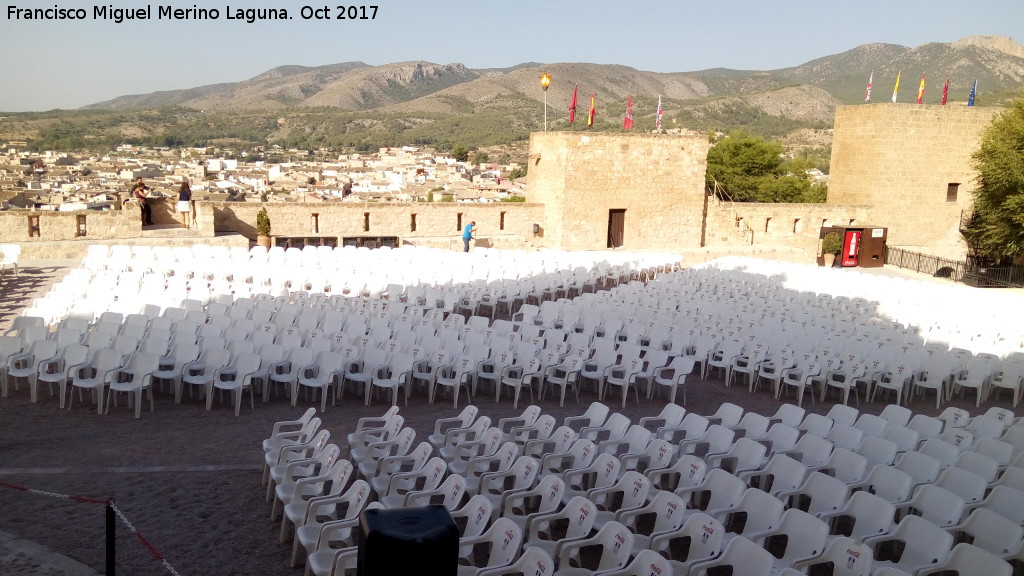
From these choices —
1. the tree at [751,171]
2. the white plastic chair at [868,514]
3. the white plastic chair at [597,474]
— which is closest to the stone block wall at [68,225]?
the white plastic chair at [597,474]

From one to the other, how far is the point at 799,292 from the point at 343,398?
30.7 feet

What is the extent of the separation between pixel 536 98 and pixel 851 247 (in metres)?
88.3

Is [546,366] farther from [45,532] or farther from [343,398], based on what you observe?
[45,532]

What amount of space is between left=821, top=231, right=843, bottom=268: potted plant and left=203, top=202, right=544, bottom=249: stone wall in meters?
9.30

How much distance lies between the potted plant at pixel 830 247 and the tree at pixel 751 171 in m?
18.9

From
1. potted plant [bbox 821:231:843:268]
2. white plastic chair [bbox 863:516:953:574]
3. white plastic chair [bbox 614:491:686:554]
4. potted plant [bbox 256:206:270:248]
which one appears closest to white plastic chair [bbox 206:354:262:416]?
white plastic chair [bbox 614:491:686:554]

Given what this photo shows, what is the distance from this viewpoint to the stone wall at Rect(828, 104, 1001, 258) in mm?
28609

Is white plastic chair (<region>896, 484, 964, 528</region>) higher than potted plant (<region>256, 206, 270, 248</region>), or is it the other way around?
potted plant (<region>256, 206, 270, 248</region>)

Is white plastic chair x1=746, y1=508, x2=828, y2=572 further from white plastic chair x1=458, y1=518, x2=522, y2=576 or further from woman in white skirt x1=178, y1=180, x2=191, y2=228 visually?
woman in white skirt x1=178, y1=180, x2=191, y2=228

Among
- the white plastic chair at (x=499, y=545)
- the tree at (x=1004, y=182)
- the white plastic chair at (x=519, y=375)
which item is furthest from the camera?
the tree at (x=1004, y=182)

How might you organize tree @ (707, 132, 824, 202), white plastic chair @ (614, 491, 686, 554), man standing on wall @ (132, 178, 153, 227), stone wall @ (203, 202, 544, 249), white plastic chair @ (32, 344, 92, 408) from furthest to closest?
tree @ (707, 132, 824, 202), stone wall @ (203, 202, 544, 249), man standing on wall @ (132, 178, 153, 227), white plastic chair @ (32, 344, 92, 408), white plastic chair @ (614, 491, 686, 554)

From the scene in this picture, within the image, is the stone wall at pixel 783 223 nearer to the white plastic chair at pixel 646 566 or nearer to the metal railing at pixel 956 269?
the metal railing at pixel 956 269

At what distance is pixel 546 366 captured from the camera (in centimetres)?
949

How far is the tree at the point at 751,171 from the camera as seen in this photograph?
4400cm
